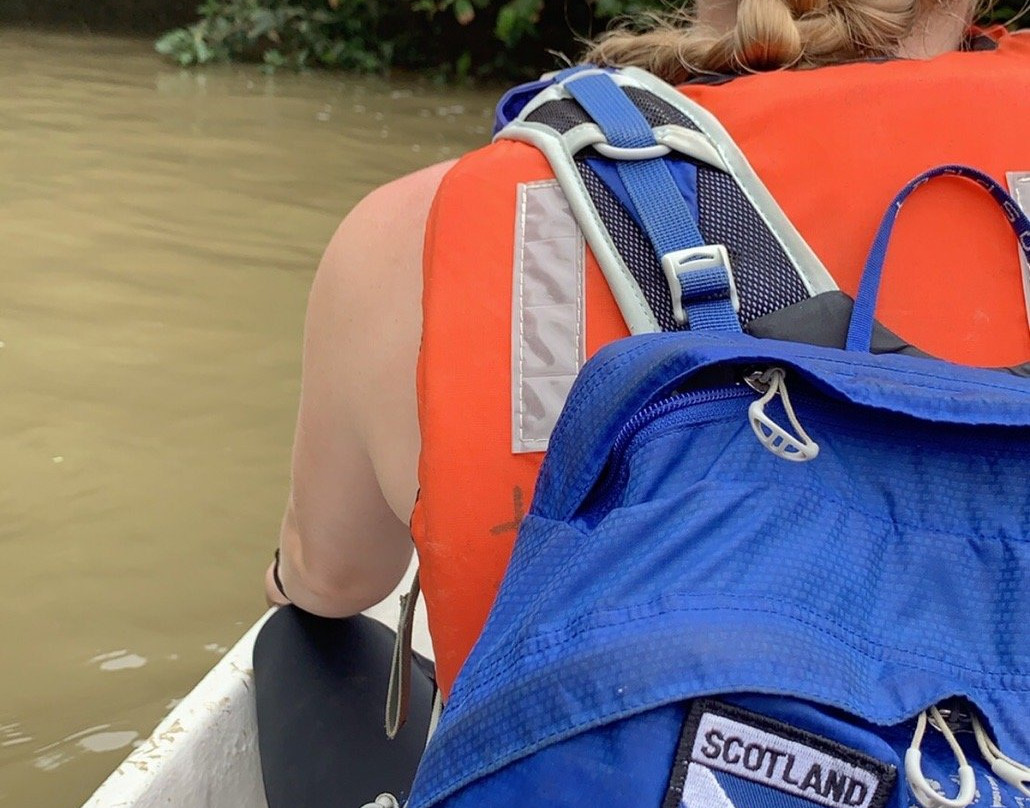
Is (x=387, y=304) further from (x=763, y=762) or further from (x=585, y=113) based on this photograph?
(x=763, y=762)

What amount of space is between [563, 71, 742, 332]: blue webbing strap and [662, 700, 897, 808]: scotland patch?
263 millimetres

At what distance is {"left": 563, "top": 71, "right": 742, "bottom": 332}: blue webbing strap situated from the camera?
0.66m

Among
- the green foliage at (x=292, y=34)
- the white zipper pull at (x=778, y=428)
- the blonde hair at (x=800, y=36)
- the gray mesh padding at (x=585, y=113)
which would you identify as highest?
Result: the blonde hair at (x=800, y=36)

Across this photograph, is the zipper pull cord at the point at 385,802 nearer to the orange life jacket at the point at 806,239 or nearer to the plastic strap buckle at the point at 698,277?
the orange life jacket at the point at 806,239

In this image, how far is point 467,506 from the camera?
0.69m

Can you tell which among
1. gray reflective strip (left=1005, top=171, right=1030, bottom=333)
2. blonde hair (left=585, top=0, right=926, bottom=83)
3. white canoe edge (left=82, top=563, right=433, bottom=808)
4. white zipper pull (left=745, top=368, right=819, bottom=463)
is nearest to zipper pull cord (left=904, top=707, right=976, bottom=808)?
white zipper pull (left=745, top=368, right=819, bottom=463)

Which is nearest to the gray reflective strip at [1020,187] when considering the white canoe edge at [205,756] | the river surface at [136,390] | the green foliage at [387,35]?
the white canoe edge at [205,756]

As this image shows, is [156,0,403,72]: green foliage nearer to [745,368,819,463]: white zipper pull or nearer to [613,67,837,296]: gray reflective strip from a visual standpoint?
[613,67,837,296]: gray reflective strip

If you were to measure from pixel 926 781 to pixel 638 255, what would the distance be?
344mm

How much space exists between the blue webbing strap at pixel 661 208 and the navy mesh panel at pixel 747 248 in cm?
1

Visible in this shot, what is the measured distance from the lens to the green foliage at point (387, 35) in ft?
20.1

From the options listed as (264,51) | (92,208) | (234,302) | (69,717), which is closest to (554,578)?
(69,717)

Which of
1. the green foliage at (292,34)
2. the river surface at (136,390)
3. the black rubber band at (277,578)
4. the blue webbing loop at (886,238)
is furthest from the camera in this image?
the green foliage at (292,34)

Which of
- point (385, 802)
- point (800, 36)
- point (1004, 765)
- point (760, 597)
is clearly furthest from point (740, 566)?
point (385, 802)
